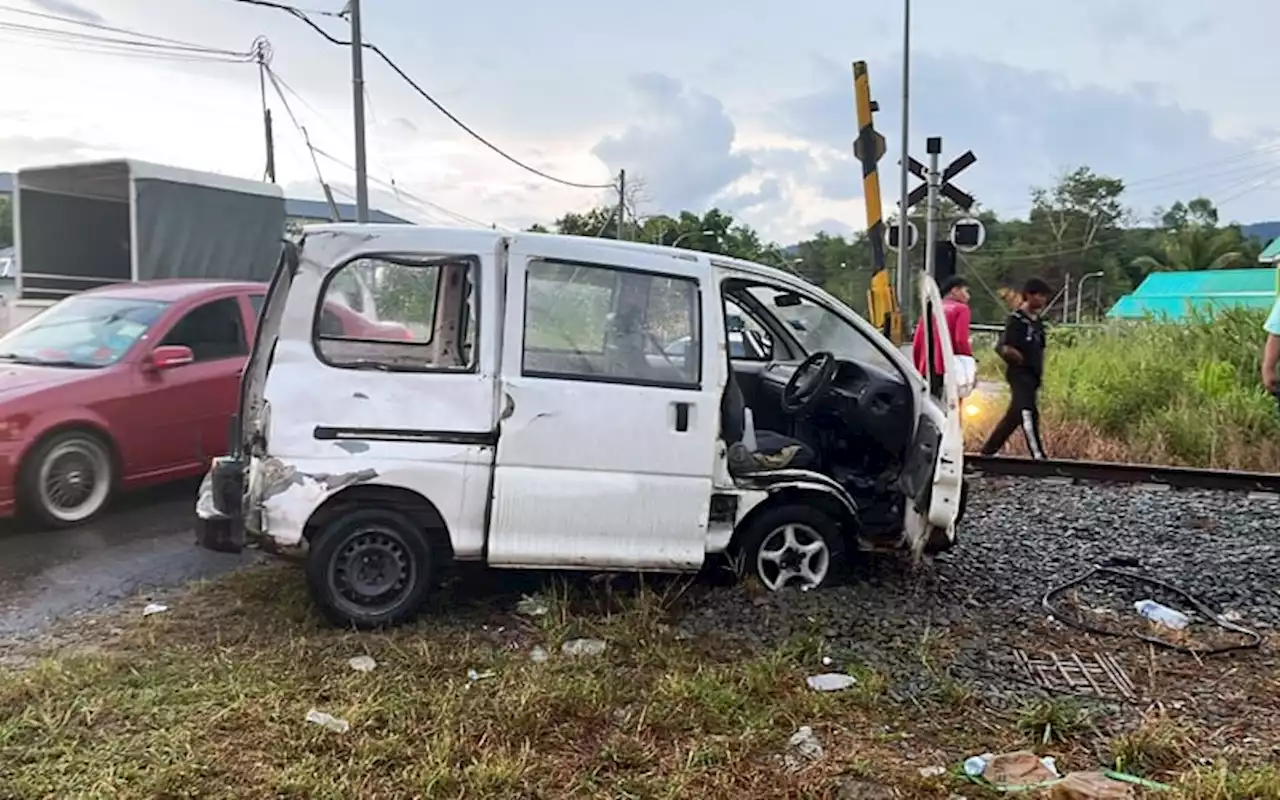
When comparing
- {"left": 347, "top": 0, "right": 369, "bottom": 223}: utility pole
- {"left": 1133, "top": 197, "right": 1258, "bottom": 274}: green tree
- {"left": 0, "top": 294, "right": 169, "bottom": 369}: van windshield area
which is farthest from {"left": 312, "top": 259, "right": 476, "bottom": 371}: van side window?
{"left": 1133, "top": 197, "right": 1258, "bottom": 274}: green tree

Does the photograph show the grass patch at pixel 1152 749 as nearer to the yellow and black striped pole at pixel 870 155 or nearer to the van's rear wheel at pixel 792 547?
the van's rear wheel at pixel 792 547

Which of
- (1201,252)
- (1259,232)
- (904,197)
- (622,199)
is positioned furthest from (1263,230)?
(904,197)

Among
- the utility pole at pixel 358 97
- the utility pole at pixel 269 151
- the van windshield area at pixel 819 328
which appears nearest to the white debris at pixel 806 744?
the van windshield area at pixel 819 328

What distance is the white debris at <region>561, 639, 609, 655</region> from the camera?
4438 mm

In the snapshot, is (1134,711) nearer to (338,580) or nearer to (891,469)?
(891,469)

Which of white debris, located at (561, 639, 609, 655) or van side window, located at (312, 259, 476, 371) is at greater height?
van side window, located at (312, 259, 476, 371)

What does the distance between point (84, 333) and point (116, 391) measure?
0.69 meters

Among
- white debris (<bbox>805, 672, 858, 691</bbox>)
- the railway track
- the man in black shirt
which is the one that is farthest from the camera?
the man in black shirt

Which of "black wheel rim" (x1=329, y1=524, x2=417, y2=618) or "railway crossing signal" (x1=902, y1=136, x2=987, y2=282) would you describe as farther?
"railway crossing signal" (x1=902, y1=136, x2=987, y2=282)

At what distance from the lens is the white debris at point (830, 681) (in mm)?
4090

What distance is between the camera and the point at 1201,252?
161ft

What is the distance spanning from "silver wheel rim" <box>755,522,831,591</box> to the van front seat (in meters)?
0.35

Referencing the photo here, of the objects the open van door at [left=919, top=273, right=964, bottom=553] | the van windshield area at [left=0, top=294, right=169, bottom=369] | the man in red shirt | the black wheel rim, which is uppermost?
the man in red shirt

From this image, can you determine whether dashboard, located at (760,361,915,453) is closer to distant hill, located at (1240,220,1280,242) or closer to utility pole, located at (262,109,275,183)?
utility pole, located at (262,109,275,183)
